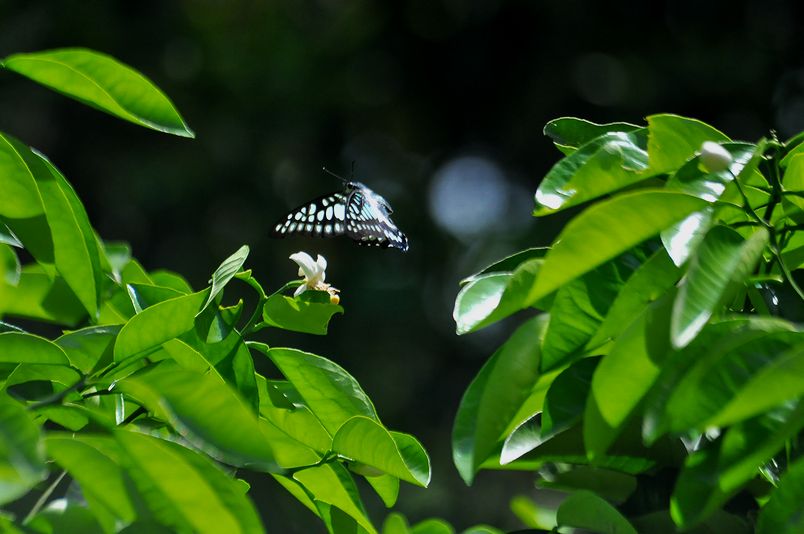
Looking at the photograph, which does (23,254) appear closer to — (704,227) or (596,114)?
(596,114)

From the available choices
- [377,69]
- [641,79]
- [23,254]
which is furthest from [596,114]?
[23,254]

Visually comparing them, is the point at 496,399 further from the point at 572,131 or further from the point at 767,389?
the point at 572,131

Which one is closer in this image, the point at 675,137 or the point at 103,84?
the point at 675,137

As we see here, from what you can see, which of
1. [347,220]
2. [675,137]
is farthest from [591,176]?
[347,220]

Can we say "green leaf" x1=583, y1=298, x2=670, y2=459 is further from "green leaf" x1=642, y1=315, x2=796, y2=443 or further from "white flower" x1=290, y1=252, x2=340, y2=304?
"white flower" x1=290, y1=252, x2=340, y2=304

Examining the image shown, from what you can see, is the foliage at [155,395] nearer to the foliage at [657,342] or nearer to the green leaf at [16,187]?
the green leaf at [16,187]

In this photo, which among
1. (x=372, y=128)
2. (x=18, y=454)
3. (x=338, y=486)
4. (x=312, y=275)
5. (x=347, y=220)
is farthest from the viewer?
(x=372, y=128)

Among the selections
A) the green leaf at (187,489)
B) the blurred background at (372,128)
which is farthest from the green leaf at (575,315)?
the blurred background at (372,128)
